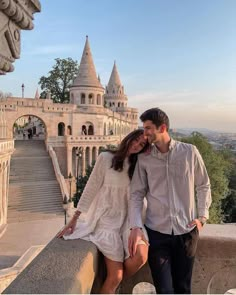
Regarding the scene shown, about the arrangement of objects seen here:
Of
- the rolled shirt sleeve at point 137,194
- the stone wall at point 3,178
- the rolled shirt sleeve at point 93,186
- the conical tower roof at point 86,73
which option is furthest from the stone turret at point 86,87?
the rolled shirt sleeve at point 137,194

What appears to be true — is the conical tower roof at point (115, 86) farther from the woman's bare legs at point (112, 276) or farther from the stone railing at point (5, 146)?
the woman's bare legs at point (112, 276)

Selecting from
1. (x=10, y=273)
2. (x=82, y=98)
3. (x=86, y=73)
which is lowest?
(x=10, y=273)

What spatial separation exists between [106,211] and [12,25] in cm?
163

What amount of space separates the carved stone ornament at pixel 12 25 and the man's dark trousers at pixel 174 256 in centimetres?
173

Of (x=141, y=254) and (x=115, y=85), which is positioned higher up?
(x=115, y=85)

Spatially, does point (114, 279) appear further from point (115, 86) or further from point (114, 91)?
point (115, 86)

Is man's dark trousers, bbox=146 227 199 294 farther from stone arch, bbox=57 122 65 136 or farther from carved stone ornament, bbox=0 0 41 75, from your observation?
stone arch, bbox=57 122 65 136

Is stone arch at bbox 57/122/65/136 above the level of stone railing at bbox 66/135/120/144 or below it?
above

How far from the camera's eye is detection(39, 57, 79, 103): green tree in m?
43.5

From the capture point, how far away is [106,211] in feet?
8.57

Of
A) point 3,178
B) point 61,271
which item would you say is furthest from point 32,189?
point 61,271

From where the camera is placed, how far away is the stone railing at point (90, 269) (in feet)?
6.00

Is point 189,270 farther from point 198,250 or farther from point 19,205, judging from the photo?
point 19,205

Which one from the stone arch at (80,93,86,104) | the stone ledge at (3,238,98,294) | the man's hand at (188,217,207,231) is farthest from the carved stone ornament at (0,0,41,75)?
the stone arch at (80,93,86,104)
